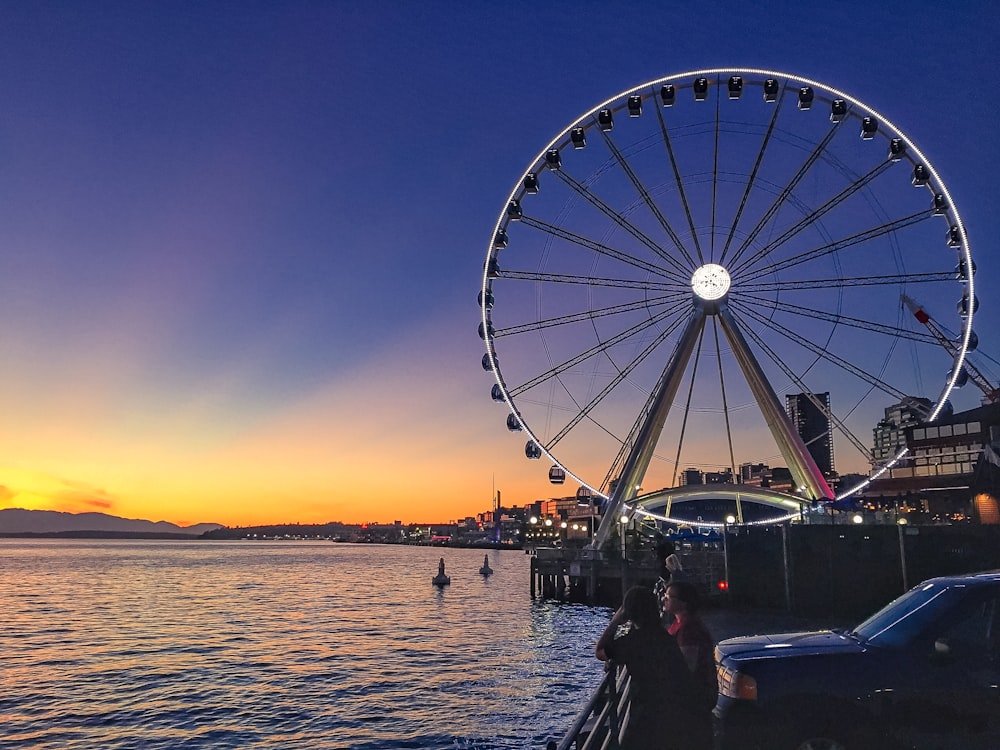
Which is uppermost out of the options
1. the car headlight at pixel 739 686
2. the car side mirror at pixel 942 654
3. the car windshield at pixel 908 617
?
the car windshield at pixel 908 617

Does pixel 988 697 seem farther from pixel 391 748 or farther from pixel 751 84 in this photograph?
pixel 751 84

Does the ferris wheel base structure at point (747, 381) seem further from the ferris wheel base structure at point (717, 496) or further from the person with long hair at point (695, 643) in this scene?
the person with long hair at point (695, 643)

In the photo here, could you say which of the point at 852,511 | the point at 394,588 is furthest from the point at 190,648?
the point at 394,588

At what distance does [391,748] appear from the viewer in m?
19.9

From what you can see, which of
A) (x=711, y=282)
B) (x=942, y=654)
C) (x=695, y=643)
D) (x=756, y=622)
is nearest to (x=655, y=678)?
(x=695, y=643)

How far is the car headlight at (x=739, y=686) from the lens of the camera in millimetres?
6961

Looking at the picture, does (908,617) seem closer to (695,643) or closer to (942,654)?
(942,654)

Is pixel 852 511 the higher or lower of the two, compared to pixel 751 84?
lower

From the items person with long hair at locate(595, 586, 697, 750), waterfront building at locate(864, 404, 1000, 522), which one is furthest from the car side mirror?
waterfront building at locate(864, 404, 1000, 522)

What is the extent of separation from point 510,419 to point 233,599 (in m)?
37.1

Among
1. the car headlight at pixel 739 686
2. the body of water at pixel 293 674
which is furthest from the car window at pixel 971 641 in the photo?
the body of water at pixel 293 674

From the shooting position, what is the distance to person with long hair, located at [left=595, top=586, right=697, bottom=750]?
6.38 metres

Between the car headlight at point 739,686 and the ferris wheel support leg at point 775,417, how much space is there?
3350 cm

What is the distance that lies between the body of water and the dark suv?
1372 centimetres
